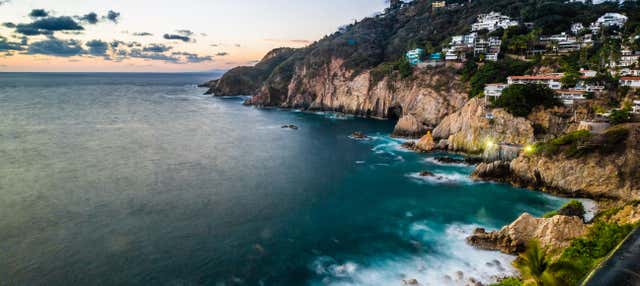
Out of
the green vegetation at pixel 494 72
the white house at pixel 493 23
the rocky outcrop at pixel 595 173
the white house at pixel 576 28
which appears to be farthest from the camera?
the white house at pixel 493 23

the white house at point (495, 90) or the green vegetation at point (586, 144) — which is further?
the white house at point (495, 90)

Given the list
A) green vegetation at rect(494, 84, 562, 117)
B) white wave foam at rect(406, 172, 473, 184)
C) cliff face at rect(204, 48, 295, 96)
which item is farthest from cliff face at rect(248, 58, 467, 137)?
cliff face at rect(204, 48, 295, 96)

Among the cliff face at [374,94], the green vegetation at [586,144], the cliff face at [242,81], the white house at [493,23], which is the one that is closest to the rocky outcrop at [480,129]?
the green vegetation at [586,144]

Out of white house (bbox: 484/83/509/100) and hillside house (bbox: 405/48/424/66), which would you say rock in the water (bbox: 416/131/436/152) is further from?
hillside house (bbox: 405/48/424/66)

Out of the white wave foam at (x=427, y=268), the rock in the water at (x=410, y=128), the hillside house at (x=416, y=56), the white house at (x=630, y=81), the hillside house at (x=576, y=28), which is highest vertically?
the hillside house at (x=576, y=28)

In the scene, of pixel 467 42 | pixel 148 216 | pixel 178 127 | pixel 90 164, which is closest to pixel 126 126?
pixel 178 127

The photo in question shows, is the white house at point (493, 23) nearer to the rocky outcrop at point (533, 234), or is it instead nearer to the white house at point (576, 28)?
the white house at point (576, 28)

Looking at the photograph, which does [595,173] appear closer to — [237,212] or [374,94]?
[237,212]

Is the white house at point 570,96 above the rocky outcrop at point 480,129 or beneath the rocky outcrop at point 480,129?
above
